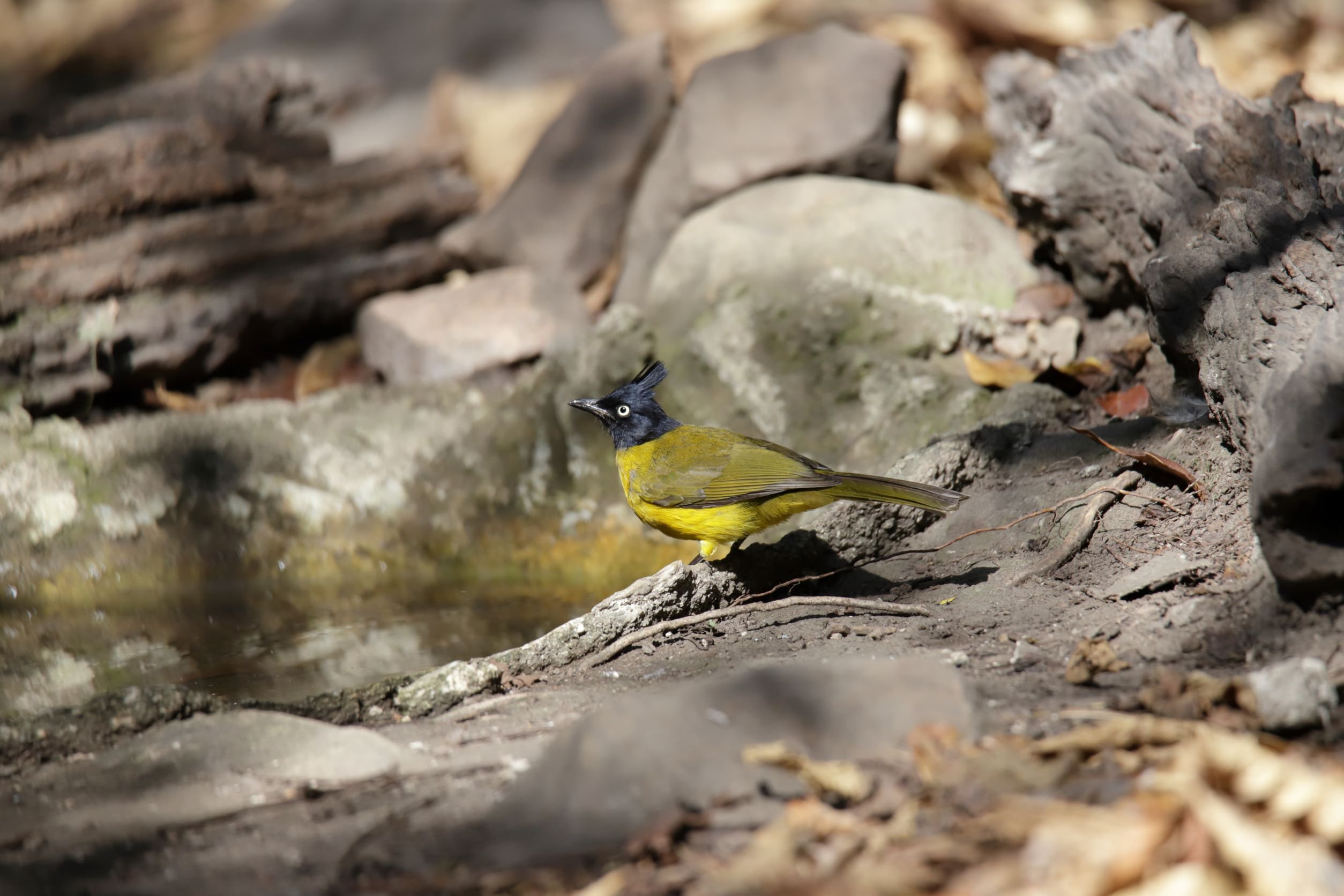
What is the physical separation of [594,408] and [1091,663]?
2.71 m

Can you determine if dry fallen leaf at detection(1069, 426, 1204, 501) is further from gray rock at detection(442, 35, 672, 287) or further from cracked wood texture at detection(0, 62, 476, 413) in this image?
cracked wood texture at detection(0, 62, 476, 413)

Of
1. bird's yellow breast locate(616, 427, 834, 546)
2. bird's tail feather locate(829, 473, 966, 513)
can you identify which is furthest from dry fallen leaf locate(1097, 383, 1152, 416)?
bird's yellow breast locate(616, 427, 834, 546)

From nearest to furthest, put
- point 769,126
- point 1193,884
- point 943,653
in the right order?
point 1193,884, point 943,653, point 769,126

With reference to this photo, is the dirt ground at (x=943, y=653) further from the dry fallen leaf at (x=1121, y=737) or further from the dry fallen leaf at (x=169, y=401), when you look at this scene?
the dry fallen leaf at (x=169, y=401)

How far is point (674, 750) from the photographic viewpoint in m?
2.37

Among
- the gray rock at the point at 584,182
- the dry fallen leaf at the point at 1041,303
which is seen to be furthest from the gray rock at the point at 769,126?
the dry fallen leaf at the point at 1041,303

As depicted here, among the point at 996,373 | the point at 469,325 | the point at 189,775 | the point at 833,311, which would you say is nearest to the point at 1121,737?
the point at 189,775

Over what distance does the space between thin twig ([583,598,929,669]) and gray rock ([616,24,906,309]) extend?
364 cm

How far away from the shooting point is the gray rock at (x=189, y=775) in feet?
8.57

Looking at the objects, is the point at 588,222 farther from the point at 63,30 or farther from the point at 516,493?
the point at 63,30

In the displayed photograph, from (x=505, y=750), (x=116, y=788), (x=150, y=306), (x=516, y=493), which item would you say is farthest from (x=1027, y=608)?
(x=150, y=306)

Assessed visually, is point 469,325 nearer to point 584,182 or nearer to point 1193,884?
point 584,182

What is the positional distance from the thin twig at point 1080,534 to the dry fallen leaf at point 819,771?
1649 mm

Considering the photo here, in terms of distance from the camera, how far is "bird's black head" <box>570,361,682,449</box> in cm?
497
